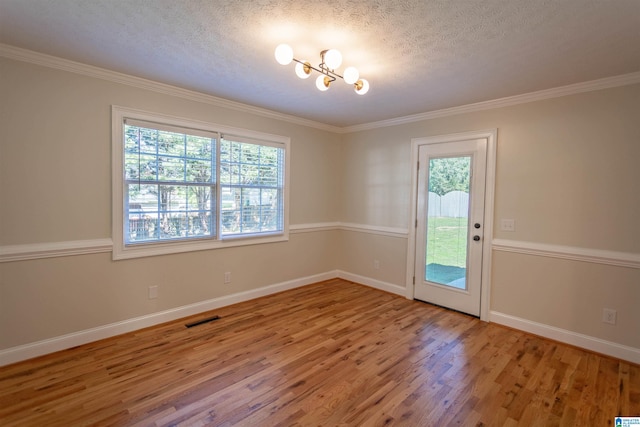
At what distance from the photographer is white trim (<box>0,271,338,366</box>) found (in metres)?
2.51

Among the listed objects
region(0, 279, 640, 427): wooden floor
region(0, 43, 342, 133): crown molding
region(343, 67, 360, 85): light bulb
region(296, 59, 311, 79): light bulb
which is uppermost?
region(0, 43, 342, 133): crown molding

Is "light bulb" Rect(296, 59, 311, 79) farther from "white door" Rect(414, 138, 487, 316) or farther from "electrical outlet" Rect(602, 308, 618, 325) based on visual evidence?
"electrical outlet" Rect(602, 308, 618, 325)

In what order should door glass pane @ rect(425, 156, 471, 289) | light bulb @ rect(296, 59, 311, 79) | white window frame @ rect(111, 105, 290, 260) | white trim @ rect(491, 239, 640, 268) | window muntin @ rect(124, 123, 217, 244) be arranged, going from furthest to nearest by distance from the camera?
door glass pane @ rect(425, 156, 471, 289) < window muntin @ rect(124, 123, 217, 244) < white window frame @ rect(111, 105, 290, 260) < white trim @ rect(491, 239, 640, 268) < light bulb @ rect(296, 59, 311, 79)

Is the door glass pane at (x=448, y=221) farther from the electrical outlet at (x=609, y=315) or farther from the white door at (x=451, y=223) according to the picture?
the electrical outlet at (x=609, y=315)

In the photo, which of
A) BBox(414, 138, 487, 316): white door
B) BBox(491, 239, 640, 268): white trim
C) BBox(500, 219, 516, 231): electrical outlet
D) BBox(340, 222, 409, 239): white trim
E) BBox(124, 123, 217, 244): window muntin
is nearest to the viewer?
BBox(491, 239, 640, 268): white trim

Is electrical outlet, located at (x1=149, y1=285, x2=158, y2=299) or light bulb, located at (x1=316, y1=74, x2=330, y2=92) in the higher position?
light bulb, located at (x1=316, y1=74, x2=330, y2=92)

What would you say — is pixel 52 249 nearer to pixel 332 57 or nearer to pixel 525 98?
pixel 332 57

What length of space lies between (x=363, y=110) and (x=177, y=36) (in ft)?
→ 7.81

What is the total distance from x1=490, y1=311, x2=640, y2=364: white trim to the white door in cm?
31

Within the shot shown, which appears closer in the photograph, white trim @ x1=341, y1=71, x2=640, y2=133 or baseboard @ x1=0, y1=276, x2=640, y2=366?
baseboard @ x1=0, y1=276, x2=640, y2=366

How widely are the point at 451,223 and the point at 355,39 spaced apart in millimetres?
2556

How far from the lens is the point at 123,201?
9.71 ft

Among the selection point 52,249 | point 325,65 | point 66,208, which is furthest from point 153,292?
point 325,65

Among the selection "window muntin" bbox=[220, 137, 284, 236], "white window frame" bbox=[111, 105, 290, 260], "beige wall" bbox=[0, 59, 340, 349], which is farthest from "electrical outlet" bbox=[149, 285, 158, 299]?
"window muntin" bbox=[220, 137, 284, 236]
